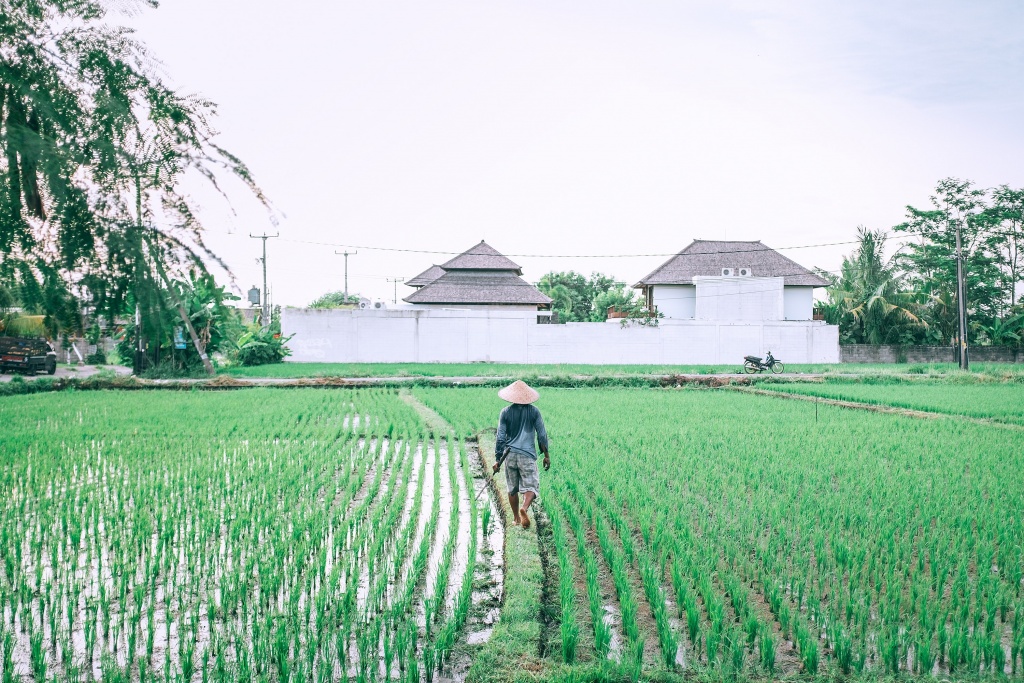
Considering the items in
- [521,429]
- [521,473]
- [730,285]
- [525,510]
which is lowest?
[525,510]

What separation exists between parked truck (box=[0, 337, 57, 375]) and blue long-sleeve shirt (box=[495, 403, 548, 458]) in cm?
2154

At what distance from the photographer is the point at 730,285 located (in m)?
35.8

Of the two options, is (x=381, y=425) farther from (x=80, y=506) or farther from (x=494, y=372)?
(x=494, y=372)

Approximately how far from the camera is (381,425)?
12.4 m

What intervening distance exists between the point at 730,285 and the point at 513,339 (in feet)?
42.2

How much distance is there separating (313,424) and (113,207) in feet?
36.1

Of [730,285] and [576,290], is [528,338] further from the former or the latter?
[576,290]

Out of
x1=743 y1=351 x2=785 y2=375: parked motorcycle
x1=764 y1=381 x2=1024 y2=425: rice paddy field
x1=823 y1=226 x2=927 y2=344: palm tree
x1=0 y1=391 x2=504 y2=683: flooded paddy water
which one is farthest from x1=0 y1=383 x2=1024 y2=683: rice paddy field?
x1=823 y1=226 x2=927 y2=344: palm tree

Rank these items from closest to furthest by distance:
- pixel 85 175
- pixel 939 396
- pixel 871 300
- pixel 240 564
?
pixel 85 175
pixel 240 564
pixel 939 396
pixel 871 300

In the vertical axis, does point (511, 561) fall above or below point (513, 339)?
below

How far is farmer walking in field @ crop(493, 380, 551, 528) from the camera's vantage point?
6.18m

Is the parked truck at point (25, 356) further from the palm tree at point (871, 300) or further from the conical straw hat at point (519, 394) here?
the palm tree at point (871, 300)

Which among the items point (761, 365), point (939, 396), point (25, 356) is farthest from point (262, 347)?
point (939, 396)

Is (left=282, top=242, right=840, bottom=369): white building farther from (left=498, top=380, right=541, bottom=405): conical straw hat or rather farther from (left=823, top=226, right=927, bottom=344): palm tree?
(left=498, top=380, right=541, bottom=405): conical straw hat
